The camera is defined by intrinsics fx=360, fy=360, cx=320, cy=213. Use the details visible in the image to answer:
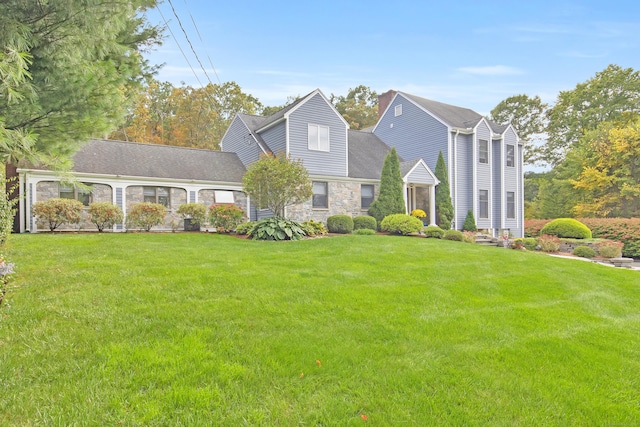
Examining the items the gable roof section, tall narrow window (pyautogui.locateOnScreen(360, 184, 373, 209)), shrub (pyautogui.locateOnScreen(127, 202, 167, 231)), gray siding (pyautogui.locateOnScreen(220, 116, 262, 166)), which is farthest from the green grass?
gray siding (pyautogui.locateOnScreen(220, 116, 262, 166))

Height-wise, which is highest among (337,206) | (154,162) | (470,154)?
(470,154)

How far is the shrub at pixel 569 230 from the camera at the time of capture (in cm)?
1691

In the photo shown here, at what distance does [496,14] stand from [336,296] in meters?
11.8

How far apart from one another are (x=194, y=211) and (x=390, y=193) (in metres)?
8.54

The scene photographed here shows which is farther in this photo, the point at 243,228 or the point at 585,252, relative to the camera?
the point at 585,252

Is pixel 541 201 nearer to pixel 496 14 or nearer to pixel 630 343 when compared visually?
pixel 496 14

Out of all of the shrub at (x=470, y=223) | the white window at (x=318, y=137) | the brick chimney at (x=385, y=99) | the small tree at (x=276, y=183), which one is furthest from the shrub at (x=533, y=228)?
the small tree at (x=276, y=183)

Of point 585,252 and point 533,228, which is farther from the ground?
point 533,228

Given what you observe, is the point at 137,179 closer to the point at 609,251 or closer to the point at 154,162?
the point at 154,162

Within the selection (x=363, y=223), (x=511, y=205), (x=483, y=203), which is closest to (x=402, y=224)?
(x=363, y=223)

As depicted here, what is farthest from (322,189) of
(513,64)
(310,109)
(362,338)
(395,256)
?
(362,338)

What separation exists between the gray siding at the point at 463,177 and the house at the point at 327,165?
0.05 m

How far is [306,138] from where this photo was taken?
1619 centimetres

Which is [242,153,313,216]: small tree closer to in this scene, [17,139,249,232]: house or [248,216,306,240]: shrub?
[248,216,306,240]: shrub
